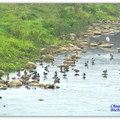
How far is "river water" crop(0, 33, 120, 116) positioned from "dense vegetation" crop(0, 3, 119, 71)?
277 cm

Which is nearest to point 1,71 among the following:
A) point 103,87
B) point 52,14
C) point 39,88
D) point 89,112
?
point 39,88

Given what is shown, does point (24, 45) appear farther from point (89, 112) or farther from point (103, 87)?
point (89, 112)

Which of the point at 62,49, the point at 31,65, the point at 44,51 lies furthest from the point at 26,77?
the point at 62,49

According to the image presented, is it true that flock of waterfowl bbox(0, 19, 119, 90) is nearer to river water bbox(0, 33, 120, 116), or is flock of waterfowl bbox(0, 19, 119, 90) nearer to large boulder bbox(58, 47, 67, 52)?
large boulder bbox(58, 47, 67, 52)

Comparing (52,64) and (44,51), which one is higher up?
(44,51)

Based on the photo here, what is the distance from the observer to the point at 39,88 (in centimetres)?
2633

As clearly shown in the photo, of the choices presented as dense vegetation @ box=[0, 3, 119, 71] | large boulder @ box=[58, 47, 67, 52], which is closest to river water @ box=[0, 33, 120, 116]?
dense vegetation @ box=[0, 3, 119, 71]

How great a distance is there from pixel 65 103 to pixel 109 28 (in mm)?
16627

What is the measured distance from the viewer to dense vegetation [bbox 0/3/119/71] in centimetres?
3242

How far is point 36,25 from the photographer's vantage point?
37.9 meters

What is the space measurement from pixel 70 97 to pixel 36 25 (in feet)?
44.7

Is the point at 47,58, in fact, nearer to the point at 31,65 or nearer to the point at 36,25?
the point at 31,65

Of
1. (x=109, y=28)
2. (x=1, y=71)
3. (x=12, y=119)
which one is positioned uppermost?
(x=109, y=28)

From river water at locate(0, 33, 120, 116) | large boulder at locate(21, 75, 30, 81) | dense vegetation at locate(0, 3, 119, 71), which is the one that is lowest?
river water at locate(0, 33, 120, 116)
